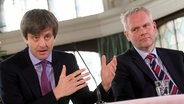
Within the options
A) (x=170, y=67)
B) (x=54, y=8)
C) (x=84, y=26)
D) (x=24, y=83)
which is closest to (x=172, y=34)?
(x=84, y=26)

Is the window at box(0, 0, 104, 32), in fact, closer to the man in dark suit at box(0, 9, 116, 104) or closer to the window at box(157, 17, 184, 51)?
the window at box(157, 17, 184, 51)

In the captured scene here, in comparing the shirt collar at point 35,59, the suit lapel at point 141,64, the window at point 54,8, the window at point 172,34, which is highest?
the window at point 54,8

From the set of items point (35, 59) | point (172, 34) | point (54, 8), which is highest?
point (54, 8)

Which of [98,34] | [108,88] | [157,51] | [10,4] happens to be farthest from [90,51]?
[108,88]

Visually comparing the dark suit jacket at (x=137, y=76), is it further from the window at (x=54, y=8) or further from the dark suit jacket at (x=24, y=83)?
the window at (x=54, y=8)

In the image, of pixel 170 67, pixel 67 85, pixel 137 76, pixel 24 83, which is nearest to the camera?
pixel 67 85

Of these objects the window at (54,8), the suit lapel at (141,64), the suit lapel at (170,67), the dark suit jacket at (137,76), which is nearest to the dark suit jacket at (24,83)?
the dark suit jacket at (137,76)

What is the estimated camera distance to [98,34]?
7.09 metres

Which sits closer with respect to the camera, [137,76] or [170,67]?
[137,76]

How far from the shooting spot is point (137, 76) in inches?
97.9

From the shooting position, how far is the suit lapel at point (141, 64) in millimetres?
2486

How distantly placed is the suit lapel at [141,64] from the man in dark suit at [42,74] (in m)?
0.33

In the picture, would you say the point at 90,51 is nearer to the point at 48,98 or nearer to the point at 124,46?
the point at 124,46

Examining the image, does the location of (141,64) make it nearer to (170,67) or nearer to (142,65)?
(142,65)
